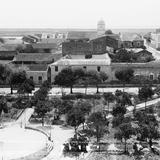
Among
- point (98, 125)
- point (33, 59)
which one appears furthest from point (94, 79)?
point (98, 125)

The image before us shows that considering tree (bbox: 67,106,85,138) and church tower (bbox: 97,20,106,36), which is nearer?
tree (bbox: 67,106,85,138)

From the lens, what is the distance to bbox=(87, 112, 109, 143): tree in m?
20.8

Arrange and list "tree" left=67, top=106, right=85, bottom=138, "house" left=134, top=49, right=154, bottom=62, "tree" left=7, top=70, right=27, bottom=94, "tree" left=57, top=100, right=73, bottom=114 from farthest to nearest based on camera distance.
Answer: "house" left=134, top=49, right=154, bottom=62 → "tree" left=7, top=70, right=27, bottom=94 → "tree" left=57, top=100, right=73, bottom=114 → "tree" left=67, top=106, right=85, bottom=138

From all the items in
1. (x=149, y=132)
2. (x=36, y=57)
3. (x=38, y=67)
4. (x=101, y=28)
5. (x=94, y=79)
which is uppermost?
(x=101, y=28)

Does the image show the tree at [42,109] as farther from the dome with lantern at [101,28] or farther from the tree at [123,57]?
the dome with lantern at [101,28]

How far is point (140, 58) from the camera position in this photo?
151 ft

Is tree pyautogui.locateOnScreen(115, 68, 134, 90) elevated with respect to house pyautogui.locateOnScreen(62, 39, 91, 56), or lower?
lower

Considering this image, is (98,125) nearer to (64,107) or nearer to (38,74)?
(64,107)

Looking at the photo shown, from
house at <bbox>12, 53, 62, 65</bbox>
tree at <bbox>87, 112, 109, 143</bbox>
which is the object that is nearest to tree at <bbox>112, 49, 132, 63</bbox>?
house at <bbox>12, 53, 62, 65</bbox>

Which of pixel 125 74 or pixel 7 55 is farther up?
pixel 125 74

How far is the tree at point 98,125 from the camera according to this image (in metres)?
20.8

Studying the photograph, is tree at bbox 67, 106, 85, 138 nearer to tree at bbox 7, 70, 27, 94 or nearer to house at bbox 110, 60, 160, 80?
tree at bbox 7, 70, 27, 94

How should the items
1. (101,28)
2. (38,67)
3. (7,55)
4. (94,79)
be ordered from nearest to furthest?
(94,79), (38,67), (7,55), (101,28)

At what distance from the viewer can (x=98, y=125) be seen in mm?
21094
